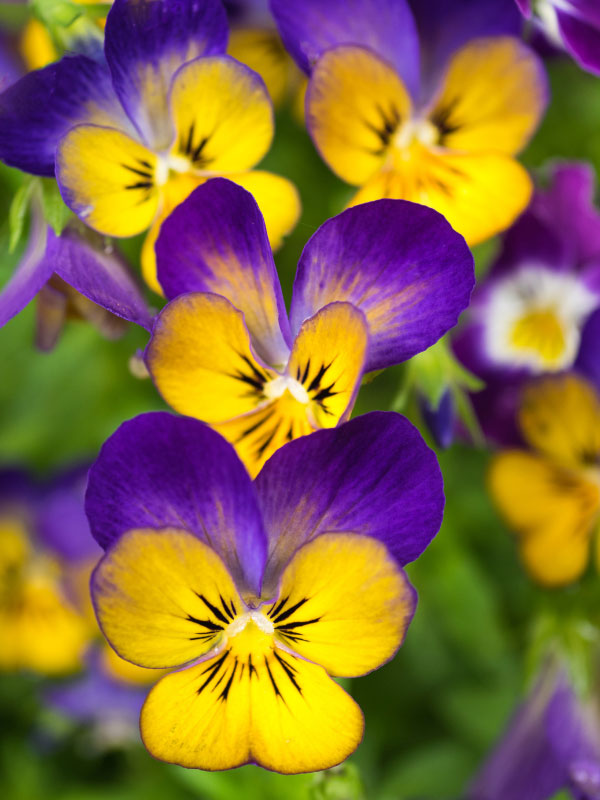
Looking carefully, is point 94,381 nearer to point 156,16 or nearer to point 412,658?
point 412,658

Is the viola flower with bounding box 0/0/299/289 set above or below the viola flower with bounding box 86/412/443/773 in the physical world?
above

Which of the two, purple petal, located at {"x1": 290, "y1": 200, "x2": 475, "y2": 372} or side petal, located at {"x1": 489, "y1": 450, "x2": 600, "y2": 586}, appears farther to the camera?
side petal, located at {"x1": 489, "y1": 450, "x2": 600, "y2": 586}

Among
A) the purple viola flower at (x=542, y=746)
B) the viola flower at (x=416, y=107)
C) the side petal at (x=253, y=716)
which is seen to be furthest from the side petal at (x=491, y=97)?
the purple viola flower at (x=542, y=746)

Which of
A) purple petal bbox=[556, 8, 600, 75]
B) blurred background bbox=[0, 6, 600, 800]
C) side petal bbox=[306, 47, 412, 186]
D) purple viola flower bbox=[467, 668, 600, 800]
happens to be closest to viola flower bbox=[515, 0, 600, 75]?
purple petal bbox=[556, 8, 600, 75]

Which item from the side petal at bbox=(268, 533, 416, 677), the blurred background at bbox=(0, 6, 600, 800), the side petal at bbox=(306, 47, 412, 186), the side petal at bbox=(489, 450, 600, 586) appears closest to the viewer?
the side petal at bbox=(268, 533, 416, 677)

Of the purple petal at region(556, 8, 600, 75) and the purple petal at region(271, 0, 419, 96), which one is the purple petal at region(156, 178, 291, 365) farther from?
the purple petal at region(556, 8, 600, 75)

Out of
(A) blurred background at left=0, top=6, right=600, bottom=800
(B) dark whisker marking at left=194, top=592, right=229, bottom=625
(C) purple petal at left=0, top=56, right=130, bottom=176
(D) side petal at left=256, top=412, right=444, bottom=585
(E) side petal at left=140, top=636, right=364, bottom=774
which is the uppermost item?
(C) purple petal at left=0, top=56, right=130, bottom=176
